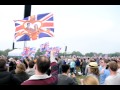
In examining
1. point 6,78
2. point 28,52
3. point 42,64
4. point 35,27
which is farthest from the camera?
point 28,52

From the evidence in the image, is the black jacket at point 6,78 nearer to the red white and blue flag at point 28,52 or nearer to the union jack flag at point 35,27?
the union jack flag at point 35,27

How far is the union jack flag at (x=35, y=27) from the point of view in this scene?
34.2 ft

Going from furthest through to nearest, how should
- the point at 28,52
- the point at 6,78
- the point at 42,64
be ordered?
the point at 28,52 < the point at 6,78 < the point at 42,64

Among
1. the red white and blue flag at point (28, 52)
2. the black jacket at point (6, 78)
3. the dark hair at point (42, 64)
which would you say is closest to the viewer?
the dark hair at point (42, 64)

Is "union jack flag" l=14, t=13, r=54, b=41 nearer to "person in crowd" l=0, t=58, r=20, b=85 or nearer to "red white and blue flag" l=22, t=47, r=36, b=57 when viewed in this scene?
"red white and blue flag" l=22, t=47, r=36, b=57

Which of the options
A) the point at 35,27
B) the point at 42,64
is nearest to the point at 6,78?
the point at 42,64

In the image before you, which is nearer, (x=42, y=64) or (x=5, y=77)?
(x=42, y=64)

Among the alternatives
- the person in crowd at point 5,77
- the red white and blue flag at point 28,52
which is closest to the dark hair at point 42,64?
the person in crowd at point 5,77

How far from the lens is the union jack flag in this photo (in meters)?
10.4

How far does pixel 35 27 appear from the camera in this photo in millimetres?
10391

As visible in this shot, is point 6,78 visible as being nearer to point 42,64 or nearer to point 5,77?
point 5,77
